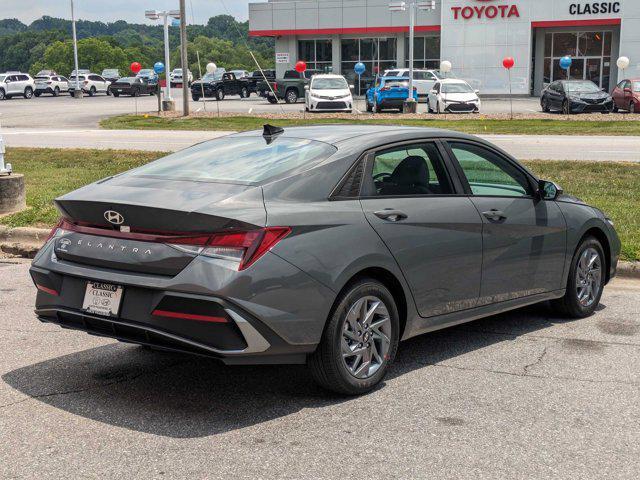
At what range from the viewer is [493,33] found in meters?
54.6

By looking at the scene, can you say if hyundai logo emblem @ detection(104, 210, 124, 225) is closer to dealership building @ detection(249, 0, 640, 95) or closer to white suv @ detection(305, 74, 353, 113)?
white suv @ detection(305, 74, 353, 113)

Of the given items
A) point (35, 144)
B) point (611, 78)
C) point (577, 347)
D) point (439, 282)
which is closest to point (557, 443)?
point (439, 282)

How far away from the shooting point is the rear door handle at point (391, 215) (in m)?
5.27

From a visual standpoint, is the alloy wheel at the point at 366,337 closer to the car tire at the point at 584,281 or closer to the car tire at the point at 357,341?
the car tire at the point at 357,341

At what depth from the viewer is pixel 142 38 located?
194000mm

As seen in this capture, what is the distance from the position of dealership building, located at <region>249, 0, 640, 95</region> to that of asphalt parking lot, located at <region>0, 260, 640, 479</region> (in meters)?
50.0

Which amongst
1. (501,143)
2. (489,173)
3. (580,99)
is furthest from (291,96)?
(489,173)

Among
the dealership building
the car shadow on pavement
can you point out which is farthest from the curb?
the dealership building

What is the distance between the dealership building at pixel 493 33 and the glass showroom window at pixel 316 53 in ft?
4.40

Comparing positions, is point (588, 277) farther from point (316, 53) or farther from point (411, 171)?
point (316, 53)

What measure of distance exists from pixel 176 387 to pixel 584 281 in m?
3.45

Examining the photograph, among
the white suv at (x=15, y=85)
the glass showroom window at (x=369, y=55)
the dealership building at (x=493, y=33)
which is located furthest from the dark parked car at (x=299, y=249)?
the white suv at (x=15, y=85)

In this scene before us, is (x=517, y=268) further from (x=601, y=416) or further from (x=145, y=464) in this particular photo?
(x=145, y=464)

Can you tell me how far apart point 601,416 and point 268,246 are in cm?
202
